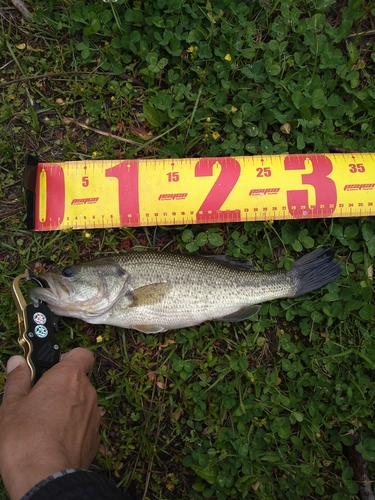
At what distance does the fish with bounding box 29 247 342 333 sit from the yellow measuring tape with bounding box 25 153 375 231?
A: 44cm

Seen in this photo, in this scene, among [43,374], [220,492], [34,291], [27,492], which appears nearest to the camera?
[27,492]

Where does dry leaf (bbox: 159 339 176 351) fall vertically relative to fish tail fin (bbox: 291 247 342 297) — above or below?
below

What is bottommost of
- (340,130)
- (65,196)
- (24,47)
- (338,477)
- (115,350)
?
(338,477)

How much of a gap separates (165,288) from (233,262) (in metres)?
0.72

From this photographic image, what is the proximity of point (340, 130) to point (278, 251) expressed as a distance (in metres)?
1.42

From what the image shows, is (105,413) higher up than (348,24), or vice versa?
(348,24)

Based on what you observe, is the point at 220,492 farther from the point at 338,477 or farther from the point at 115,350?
the point at 115,350

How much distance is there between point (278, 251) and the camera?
3828mm

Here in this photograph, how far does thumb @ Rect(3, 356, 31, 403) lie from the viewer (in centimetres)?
261

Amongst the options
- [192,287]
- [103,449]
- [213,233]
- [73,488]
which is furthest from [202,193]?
[103,449]

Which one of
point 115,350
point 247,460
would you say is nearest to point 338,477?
point 247,460

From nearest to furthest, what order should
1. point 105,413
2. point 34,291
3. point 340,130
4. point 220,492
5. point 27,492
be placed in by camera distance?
point 27,492 < point 34,291 < point 220,492 < point 105,413 < point 340,130

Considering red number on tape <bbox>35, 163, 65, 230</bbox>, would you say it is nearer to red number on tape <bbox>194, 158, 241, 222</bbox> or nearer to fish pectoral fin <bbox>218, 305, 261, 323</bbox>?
red number on tape <bbox>194, 158, 241, 222</bbox>

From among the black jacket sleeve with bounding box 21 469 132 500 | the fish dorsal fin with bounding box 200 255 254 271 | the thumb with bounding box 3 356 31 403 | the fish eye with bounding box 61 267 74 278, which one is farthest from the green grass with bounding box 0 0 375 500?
the black jacket sleeve with bounding box 21 469 132 500
